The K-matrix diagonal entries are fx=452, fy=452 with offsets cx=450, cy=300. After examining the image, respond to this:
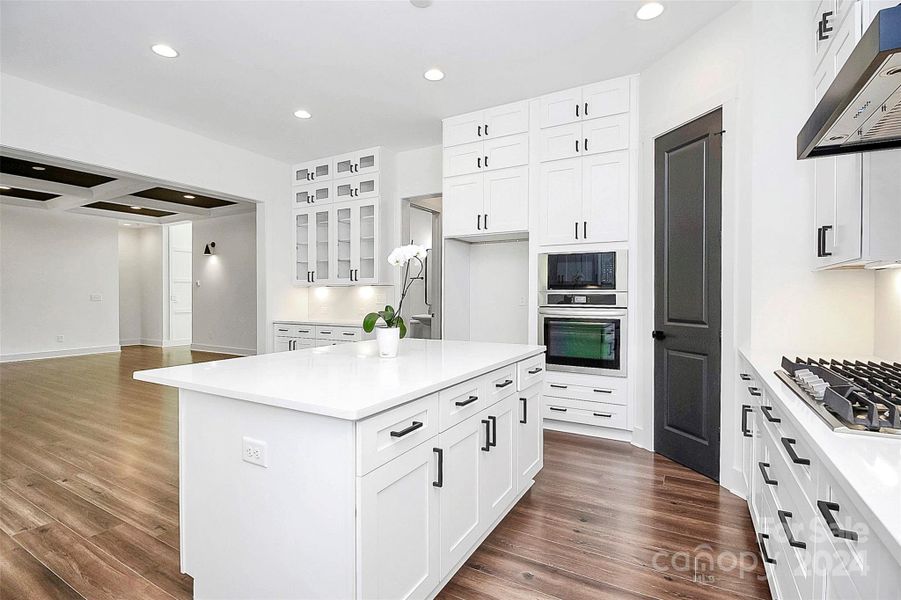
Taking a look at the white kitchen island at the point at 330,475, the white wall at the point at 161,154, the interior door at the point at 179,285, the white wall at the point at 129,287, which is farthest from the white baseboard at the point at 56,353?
the white kitchen island at the point at 330,475

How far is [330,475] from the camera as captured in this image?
1326 millimetres

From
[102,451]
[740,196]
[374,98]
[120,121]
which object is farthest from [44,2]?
[740,196]

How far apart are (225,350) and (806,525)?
358 inches

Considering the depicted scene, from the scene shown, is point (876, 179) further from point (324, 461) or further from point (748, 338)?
point (324, 461)

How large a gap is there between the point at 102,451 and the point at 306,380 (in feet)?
9.24

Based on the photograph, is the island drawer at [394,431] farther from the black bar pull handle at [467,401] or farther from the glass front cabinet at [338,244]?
the glass front cabinet at [338,244]

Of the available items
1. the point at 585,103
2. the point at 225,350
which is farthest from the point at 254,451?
the point at 225,350

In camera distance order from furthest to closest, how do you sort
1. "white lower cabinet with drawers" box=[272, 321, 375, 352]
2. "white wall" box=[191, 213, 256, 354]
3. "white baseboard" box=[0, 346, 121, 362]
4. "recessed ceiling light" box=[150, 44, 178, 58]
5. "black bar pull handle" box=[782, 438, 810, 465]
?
"white wall" box=[191, 213, 256, 354]
"white baseboard" box=[0, 346, 121, 362]
"white lower cabinet with drawers" box=[272, 321, 375, 352]
"recessed ceiling light" box=[150, 44, 178, 58]
"black bar pull handle" box=[782, 438, 810, 465]

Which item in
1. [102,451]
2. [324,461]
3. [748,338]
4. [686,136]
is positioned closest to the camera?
[324,461]

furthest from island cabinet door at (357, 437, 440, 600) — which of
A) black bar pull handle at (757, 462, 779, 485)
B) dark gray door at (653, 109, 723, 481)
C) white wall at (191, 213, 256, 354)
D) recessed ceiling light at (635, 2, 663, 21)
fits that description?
white wall at (191, 213, 256, 354)

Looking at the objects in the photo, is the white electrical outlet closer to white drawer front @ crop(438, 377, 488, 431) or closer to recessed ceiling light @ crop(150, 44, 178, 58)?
white drawer front @ crop(438, 377, 488, 431)

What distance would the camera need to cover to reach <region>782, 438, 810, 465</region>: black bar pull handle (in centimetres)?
118

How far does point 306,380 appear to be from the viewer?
5.36 ft

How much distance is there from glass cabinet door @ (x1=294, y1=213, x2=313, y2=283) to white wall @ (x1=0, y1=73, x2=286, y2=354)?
117 millimetres
